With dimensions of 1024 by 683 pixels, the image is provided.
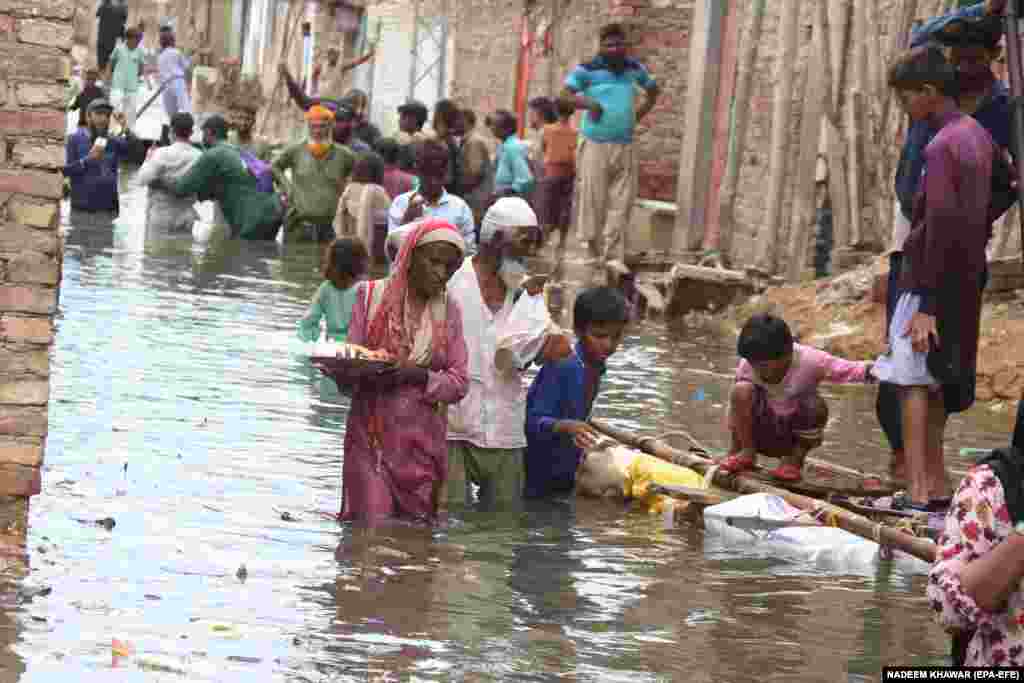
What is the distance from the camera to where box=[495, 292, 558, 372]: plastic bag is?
825cm

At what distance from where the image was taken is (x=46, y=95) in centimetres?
715

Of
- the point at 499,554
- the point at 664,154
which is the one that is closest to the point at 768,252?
the point at 664,154

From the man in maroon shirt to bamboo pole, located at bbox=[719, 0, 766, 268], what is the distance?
9184 mm

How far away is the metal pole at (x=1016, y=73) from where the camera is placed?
6.39m

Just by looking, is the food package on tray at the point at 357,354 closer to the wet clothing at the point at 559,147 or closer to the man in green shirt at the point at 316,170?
the man in green shirt at the point at 316,170

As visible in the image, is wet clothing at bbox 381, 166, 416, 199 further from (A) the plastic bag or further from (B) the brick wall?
(B) the brick wall

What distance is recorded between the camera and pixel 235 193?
795 inches

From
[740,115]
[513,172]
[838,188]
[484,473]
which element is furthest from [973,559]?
[513,172]

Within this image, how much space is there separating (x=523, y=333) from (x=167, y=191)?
1216 centimetres

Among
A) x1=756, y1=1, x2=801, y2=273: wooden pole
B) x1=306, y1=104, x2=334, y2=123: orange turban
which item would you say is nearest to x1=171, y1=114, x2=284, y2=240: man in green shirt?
x1=306, y1=104, x2=334, y2=123: orange turban

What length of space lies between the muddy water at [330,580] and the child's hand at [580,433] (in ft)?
0.99

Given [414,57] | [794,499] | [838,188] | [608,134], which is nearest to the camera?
[794,499]

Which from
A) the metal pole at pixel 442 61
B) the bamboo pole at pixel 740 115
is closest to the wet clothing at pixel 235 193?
the bamboo pole at pixel 740 115

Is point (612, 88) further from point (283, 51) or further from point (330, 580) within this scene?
point (283, 51)
